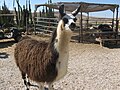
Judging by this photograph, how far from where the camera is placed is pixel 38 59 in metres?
4.42

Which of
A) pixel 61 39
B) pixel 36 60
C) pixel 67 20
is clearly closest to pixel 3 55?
pixel 36 60

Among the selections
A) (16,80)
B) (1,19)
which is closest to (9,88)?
(16,80)

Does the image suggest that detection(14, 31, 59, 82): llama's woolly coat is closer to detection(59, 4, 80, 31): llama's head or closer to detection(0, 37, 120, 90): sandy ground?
detection(59, 4, 80, 31): llama's head

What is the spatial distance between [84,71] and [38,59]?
277 cm

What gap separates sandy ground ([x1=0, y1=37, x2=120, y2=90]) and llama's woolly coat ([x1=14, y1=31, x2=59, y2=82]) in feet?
3.03

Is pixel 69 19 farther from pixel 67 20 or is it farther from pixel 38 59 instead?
pixel 38 59

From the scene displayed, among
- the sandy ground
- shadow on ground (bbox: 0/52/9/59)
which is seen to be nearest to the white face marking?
the sandy ground

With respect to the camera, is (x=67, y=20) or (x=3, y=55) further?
(x=3, y=55)

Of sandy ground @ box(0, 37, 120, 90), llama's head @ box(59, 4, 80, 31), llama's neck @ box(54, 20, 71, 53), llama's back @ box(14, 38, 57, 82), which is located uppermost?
llama's head @ box(59, 4, 80, 31)

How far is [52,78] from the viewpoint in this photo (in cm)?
423

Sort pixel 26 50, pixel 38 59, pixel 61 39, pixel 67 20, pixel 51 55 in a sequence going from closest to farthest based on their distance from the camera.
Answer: pixel 67 20 < pixel 61 39 < pixel 51 55 < pixel 38 59 < pixel 26 50

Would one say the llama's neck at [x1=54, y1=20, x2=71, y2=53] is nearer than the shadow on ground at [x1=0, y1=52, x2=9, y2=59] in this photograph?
Yes

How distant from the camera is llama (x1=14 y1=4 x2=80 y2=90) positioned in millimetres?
3910

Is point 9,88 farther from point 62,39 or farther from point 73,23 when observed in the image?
point 73,23
